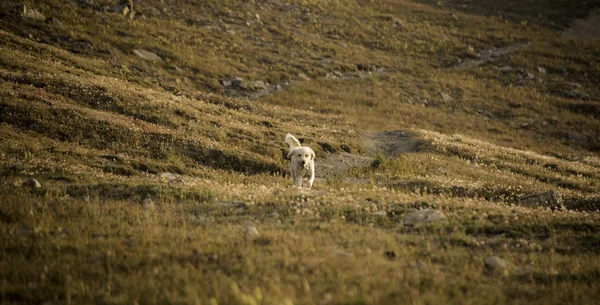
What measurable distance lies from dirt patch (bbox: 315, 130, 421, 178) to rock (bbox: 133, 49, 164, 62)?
2058 cm

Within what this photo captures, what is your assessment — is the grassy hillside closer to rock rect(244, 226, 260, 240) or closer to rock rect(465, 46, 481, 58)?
rock rect(244, 226, 260, 240)

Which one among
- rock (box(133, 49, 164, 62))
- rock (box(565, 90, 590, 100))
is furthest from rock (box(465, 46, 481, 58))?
rock (box(133, 49, 164, 62))

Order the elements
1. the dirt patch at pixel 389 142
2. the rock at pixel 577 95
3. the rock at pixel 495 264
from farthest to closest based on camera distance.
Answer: the rock at pixel 577 95
the dirt patch at pixel 389 142
the rock at pixel 495 264

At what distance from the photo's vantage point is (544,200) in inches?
534

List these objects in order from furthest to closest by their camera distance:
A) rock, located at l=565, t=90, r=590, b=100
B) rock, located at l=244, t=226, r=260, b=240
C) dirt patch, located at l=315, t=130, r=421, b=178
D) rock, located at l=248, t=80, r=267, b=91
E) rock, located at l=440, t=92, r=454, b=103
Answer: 1. rock, located at l=565, t=90, r=590, b=100
2. rock, located at l=440, t=92, r=454, b=103
3. rock, located at l=248, t=80, r=267, b=91
4. dirt patch, located at l=315, t=130, r=421, b=178
5. rock, located at l=244, t=226, r=260, b=240

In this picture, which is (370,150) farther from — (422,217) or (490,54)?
(490,54)

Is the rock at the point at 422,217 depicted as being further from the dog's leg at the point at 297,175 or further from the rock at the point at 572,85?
the rock at the point at 572,85

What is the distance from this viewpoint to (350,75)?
5053 cm

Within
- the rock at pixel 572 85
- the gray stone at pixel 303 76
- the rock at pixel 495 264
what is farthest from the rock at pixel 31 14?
the rock at pixel 572 85

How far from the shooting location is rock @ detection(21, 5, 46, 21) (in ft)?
117

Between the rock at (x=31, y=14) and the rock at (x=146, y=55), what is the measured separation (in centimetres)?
849

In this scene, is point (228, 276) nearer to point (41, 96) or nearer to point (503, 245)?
point (503, 245)

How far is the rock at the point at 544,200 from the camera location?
43.9 feet

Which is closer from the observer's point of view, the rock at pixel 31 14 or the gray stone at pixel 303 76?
the rock at pixel 31 14
